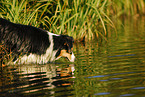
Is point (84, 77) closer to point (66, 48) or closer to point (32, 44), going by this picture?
point (66, 48)

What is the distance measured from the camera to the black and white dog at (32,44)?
20.5 ft

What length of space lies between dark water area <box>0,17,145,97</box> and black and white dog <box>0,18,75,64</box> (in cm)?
20

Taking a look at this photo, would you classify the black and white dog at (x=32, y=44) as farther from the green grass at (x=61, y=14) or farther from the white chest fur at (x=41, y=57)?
the green grass at (x=61, y=14)

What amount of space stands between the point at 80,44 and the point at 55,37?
277 centimetres

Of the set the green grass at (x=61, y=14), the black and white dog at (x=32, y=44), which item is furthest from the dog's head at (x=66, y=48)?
the green grass at (x=61, y=14)

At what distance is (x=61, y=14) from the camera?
28.3ft

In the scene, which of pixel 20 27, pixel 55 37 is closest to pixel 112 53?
pixel 55 37

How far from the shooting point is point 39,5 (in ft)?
27.2

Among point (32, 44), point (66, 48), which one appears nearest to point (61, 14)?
point (66, 48)

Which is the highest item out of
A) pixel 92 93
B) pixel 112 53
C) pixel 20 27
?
pixel 20 27

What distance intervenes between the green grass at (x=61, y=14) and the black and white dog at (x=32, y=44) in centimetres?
99

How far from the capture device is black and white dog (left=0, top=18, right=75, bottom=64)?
624cm

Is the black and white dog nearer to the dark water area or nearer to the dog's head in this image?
the dog's head

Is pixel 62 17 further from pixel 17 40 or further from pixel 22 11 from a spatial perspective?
pixel 17 40
